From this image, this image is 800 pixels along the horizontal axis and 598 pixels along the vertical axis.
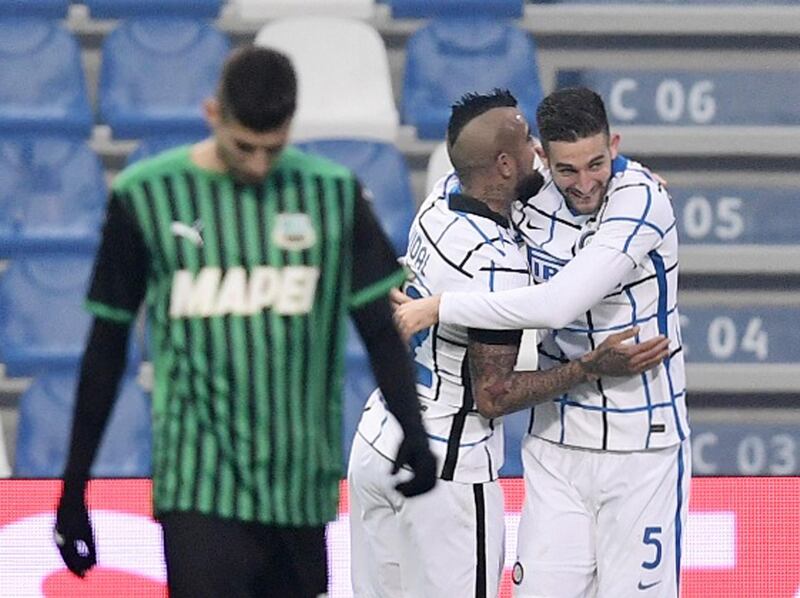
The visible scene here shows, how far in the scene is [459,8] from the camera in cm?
709

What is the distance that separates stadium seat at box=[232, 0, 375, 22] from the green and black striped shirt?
407 cm

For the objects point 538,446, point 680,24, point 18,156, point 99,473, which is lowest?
point 99,473

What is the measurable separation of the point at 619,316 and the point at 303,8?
135 inches

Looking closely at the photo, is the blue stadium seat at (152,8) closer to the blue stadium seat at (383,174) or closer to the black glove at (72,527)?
the blue stadium seat at (383,174)

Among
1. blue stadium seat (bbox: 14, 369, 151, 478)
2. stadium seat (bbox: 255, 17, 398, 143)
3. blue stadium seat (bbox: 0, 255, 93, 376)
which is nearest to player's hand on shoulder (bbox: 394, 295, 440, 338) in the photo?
blue stadium seat (bbox: 14, 369, 151, 478)

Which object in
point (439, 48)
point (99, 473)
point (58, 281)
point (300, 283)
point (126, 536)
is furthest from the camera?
point (439, 48)

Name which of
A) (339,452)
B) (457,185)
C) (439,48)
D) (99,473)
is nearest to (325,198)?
(339,452)

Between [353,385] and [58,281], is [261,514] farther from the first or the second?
[58,281]

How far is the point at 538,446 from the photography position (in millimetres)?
4219

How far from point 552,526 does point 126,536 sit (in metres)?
1.40

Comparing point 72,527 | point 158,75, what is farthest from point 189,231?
point 158,75

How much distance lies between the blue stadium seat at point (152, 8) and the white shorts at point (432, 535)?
10.5ft

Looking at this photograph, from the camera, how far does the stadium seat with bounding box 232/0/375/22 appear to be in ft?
23.2

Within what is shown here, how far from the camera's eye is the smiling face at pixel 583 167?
3.89 meters
